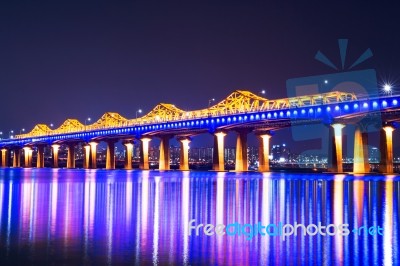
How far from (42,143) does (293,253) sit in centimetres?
17572

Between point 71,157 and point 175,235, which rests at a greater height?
point 71,157

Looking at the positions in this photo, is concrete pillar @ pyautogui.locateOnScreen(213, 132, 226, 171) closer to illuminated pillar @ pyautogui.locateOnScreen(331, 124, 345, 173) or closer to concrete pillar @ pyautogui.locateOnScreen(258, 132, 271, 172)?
concrete pillar @ pyautogui.locateOnScreen(258, 132, 271, 172)

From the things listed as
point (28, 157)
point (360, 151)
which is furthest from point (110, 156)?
point (360, 151)

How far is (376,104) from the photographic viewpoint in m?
79.0

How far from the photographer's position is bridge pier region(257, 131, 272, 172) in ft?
333

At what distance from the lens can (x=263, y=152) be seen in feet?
336

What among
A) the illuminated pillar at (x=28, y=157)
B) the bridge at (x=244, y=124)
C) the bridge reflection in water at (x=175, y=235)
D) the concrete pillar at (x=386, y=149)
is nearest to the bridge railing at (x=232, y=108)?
the bridge at (x=244, y=124)

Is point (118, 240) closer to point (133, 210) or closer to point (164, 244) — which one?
point (164, 244)

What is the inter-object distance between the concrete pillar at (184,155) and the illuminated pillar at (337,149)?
1582 inches

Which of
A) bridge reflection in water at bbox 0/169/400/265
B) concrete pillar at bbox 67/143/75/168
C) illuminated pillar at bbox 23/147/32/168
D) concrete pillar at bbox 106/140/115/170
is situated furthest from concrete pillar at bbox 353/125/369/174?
illuminated pillar at bbox 23/147/32/168

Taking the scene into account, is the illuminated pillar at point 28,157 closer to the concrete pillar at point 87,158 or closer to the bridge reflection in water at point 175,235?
the concrete pillar at point 87,158

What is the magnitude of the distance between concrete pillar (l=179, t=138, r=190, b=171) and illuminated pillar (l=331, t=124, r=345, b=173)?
132ft

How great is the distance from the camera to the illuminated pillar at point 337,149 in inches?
3307

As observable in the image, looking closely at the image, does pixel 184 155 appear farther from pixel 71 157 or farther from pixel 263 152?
pixel 71 157
